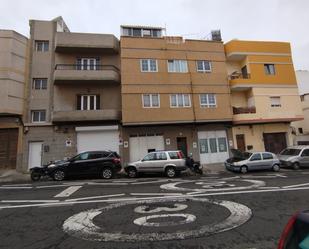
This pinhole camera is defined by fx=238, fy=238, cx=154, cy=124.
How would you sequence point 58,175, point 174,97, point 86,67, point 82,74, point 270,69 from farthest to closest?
point 270,69 → point 86,67 → point 174,97 → point 82,74 → point 58,175

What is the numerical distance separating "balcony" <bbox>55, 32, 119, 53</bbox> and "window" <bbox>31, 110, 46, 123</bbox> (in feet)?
18.4

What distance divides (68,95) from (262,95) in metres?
18.0

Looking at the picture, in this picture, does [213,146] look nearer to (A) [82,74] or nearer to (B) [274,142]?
(B) [274,142]

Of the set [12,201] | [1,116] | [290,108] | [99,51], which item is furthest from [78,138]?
[290,108]

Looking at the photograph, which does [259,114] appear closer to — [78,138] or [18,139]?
[78,138]

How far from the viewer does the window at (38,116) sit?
789 inches

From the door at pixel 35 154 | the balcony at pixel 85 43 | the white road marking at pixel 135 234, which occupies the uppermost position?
the balcony at pixel 85 43

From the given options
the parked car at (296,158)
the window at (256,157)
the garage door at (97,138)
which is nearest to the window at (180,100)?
the garage door at (97,138)

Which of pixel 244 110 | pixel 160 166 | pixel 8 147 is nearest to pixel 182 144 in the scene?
pixel 160 166

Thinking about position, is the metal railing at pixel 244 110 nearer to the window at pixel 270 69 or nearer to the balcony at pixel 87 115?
the window at pixel 270 69

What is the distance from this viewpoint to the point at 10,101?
18.7 meters

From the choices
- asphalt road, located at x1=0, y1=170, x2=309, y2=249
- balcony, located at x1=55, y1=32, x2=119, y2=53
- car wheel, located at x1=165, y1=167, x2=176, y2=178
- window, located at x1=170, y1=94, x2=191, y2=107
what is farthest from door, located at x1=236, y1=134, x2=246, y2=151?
balcony, located at x1=55, y1=32, x2=119, y2=53

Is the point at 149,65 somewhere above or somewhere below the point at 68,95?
above

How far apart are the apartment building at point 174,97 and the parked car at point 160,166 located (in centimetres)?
489
